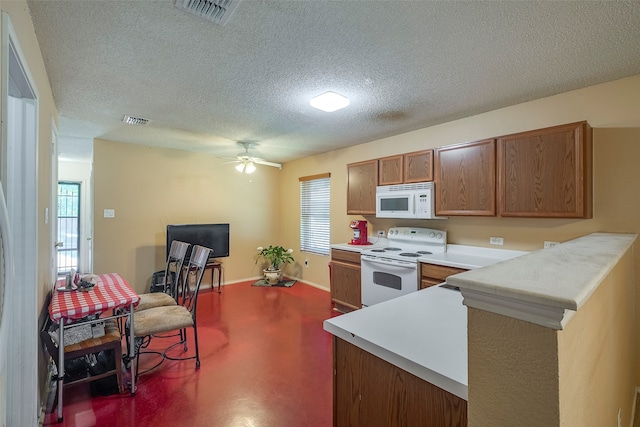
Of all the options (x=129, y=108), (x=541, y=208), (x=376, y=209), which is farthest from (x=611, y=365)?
(x=129, y=108)

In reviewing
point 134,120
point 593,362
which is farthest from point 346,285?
point 134,120

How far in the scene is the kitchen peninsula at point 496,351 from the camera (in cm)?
57

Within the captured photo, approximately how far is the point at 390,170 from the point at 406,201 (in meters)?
0.50

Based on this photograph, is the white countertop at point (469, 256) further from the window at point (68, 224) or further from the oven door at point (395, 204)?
the window at point (68, 224)

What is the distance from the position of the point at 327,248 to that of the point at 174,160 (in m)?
2.94

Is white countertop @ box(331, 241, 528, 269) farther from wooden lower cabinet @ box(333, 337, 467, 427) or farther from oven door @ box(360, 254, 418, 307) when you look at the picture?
wooden lower cabinet @ box(333, 337, 467, 427)

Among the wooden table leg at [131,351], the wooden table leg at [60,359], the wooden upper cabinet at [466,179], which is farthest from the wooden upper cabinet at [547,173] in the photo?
the wooden table leg at [60,359]

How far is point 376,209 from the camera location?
381cm

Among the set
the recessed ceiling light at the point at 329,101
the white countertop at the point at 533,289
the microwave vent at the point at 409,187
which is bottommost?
the white countertop at the point at 533,289

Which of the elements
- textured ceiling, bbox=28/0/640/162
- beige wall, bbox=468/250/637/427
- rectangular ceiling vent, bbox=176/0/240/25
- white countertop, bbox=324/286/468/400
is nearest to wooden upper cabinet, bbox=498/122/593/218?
textured ceiling, bbox=28/0/640/162

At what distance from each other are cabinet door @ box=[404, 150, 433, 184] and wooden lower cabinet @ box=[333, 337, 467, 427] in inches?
98.7

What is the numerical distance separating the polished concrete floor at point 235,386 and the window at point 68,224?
4.75m

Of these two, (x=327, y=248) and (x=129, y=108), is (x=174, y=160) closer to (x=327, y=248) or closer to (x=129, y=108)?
(x=129, y=108)

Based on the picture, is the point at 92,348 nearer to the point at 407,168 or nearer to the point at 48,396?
the point at 48,396
